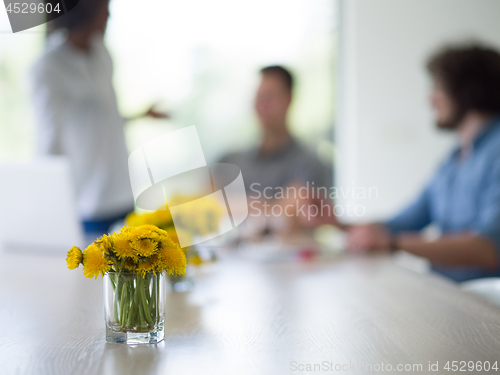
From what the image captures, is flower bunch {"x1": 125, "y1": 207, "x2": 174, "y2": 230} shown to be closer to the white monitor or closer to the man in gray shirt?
the white monitor

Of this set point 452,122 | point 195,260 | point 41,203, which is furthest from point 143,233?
point 452,122

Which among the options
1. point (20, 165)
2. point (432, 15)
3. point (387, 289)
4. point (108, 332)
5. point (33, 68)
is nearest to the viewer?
point (108, 332)

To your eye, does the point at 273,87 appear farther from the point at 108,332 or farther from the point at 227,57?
the point at 108,332

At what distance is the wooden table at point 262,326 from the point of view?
1.86 feet

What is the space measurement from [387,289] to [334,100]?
2737 millimetres

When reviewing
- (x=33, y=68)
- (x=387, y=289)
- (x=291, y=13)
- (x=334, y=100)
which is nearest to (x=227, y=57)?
(x=291, y=13)

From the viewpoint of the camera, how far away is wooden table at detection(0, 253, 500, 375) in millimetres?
565

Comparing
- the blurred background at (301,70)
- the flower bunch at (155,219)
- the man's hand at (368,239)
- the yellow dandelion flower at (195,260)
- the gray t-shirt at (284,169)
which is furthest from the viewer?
the blurred background at (301,70)

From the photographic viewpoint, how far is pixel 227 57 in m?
3.50

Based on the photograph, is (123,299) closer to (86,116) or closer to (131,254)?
(131,254)

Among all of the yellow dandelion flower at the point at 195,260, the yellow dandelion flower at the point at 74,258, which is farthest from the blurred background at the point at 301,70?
the yellow dandelion flower at the point at 74,258

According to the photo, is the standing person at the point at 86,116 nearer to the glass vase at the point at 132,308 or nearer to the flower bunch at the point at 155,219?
the flower bunch at the point at 155,219

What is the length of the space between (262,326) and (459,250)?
98 cm

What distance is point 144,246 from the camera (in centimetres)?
59
